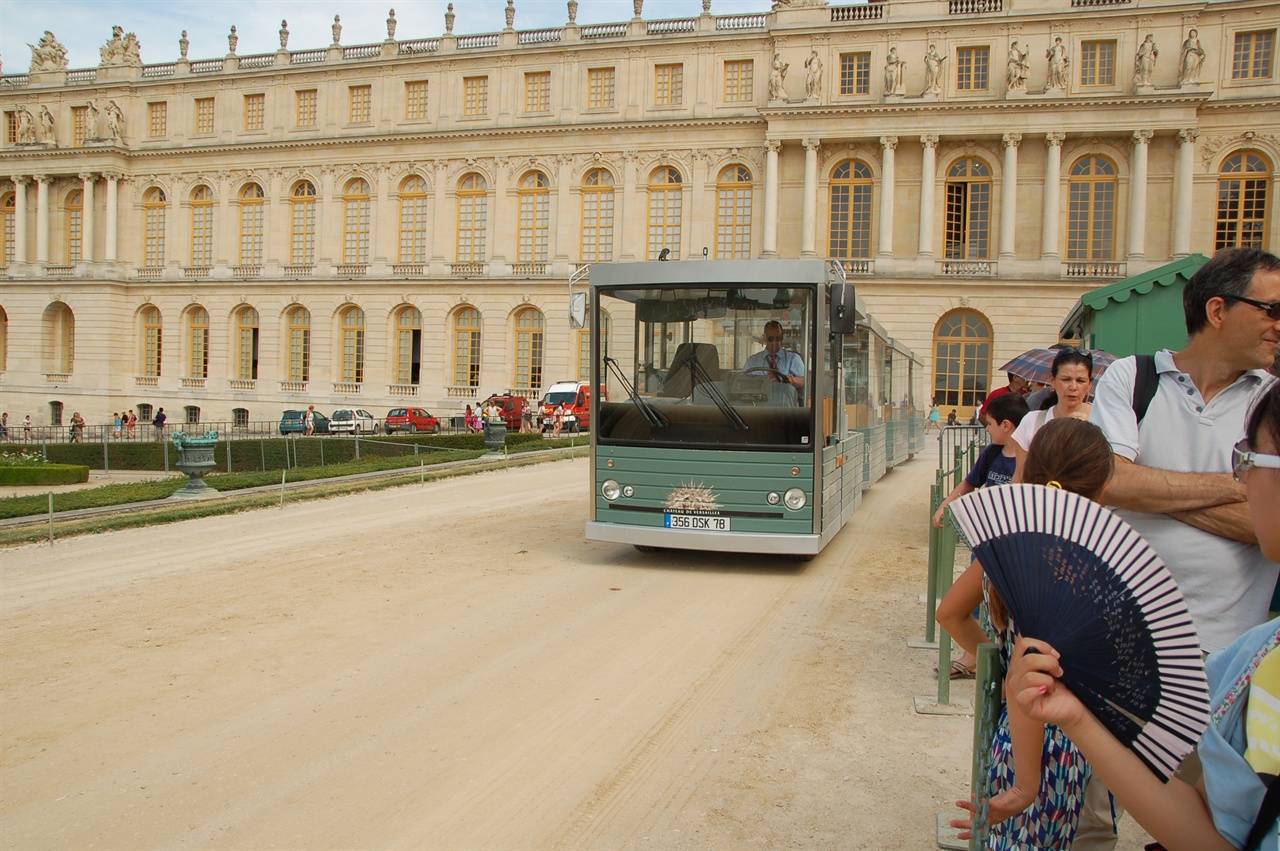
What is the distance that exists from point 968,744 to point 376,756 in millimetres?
3183

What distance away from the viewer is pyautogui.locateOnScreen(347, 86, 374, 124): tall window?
5416 centimetres

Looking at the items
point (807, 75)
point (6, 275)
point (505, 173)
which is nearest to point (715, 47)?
point (807, 75)

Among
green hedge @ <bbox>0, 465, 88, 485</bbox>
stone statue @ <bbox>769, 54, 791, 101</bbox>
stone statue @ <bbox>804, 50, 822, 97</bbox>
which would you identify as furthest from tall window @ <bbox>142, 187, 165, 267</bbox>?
stone statue @ <bbox>804, 50, 822, 97</bbox>

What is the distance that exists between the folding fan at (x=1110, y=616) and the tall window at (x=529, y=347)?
5006cm

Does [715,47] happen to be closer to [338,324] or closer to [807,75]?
[807,75]

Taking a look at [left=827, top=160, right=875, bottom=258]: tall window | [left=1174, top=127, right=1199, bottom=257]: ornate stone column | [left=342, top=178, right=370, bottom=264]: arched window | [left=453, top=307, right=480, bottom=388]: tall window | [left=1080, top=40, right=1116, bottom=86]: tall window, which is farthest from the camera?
[left=342, top=178, right=370, bottom=264]: arched window

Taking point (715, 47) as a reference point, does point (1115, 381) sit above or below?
below

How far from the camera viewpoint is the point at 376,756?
517 cm

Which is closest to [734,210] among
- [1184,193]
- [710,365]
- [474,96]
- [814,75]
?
[814,75]

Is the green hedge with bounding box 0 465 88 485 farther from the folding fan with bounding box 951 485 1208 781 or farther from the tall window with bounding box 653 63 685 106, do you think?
the tall window with bounding box 653 63 685 106

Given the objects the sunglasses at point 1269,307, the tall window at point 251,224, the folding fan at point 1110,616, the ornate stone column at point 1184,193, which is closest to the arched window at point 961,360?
the ornate stone column at point 1184,193

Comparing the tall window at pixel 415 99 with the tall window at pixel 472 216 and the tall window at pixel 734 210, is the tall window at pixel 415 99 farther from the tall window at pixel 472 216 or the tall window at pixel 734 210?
the tall window at pixel 734 210

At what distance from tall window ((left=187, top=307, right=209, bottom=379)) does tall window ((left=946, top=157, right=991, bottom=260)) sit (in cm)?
4077

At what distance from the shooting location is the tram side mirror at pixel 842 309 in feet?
32.9
